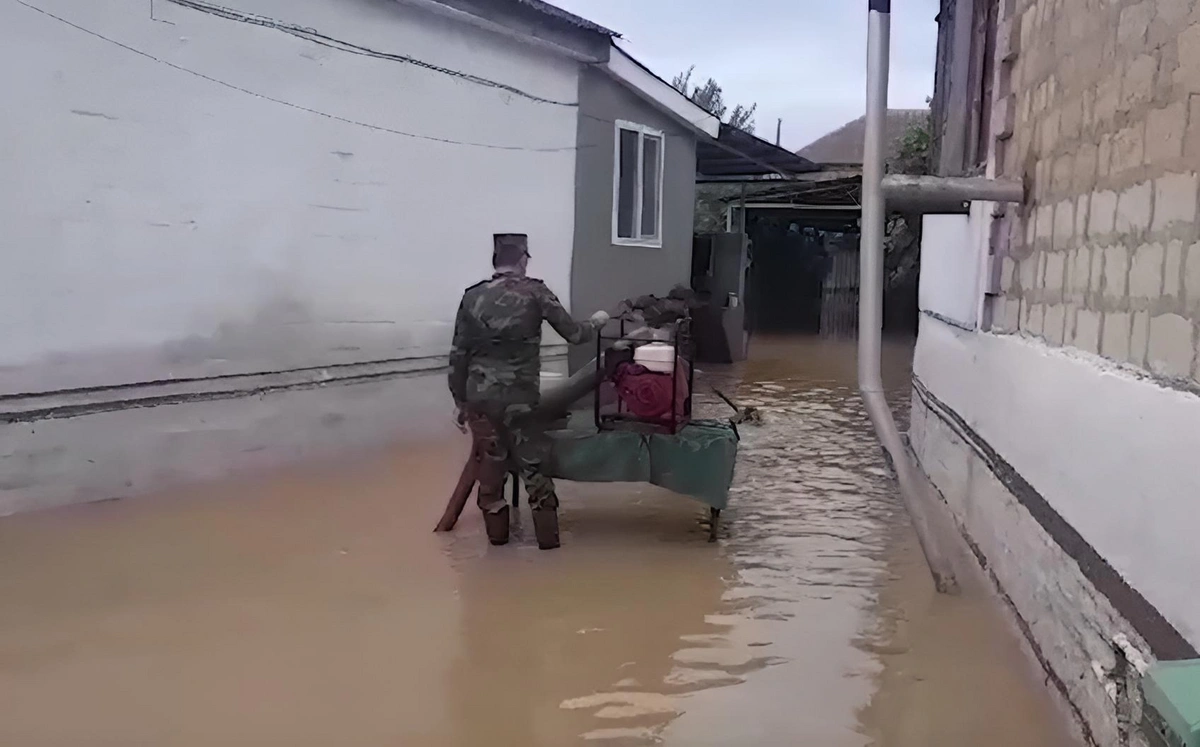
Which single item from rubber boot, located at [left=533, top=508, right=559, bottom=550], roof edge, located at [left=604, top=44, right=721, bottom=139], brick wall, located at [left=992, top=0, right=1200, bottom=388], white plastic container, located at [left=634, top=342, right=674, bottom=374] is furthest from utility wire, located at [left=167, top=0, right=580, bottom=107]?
brick wall, located at [left=992, top=0, right=1200, bottom=388]

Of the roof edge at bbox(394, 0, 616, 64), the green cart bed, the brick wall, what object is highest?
the roof edge at bbox(394, 0, 616, 64)

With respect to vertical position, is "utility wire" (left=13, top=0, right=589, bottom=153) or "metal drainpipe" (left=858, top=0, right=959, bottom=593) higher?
"utility wire" (left=13, top=0, right=589, bottom=153)

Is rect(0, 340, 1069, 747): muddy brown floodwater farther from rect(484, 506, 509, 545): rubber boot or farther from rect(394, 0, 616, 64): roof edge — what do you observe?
rect(394, 0, 616, 64): roof edge

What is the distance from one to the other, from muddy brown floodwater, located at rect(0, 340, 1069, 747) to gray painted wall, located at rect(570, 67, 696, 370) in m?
4.61

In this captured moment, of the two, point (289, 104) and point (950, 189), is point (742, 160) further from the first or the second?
point (950, 189)

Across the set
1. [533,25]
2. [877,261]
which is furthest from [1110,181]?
[533,25]

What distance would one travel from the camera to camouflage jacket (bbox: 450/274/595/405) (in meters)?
6.31

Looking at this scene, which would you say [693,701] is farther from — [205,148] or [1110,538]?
[205,148]

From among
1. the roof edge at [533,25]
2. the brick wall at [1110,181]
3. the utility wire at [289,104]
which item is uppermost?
the roof edge at [533,25]

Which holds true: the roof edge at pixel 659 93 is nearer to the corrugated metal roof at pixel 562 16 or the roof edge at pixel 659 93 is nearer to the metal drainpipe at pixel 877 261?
the corrugated metal roof at pixel 562 16

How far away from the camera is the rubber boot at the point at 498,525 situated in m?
6.42

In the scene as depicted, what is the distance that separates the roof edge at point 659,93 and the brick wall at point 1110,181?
20.9 ft

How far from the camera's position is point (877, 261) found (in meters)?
5.76

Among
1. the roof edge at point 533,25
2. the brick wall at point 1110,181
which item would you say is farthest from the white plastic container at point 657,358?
the roof edge at point 533,25
